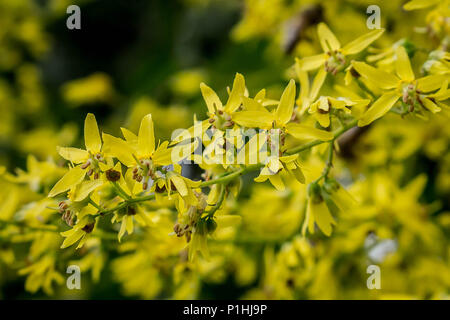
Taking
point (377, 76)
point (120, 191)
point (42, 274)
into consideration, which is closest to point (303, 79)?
point (377, 76)

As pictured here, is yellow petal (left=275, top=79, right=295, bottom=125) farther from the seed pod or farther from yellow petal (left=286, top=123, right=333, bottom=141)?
the seed pod

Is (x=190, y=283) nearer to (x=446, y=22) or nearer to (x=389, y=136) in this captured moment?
(x=389, y=136)

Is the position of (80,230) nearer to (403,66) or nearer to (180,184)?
(180,184)

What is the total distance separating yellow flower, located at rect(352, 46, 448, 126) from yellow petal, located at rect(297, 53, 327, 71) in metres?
0.12

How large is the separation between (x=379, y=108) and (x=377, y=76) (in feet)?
0.16

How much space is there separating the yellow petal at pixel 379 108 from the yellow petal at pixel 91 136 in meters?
0.36

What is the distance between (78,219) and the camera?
67 centimetres

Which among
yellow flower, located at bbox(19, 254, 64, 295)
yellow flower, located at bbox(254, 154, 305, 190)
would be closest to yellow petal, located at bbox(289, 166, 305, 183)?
yellow flower, located at bbox(254, 154, 305, 190)

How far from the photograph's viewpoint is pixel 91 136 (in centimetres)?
68

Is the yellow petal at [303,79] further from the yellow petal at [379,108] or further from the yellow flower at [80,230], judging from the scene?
the yellow flower at [80,230]

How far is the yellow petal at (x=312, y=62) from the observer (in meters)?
0.82

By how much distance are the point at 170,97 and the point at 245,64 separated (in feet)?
1.22

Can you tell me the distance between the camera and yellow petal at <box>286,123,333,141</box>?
2.20ft
